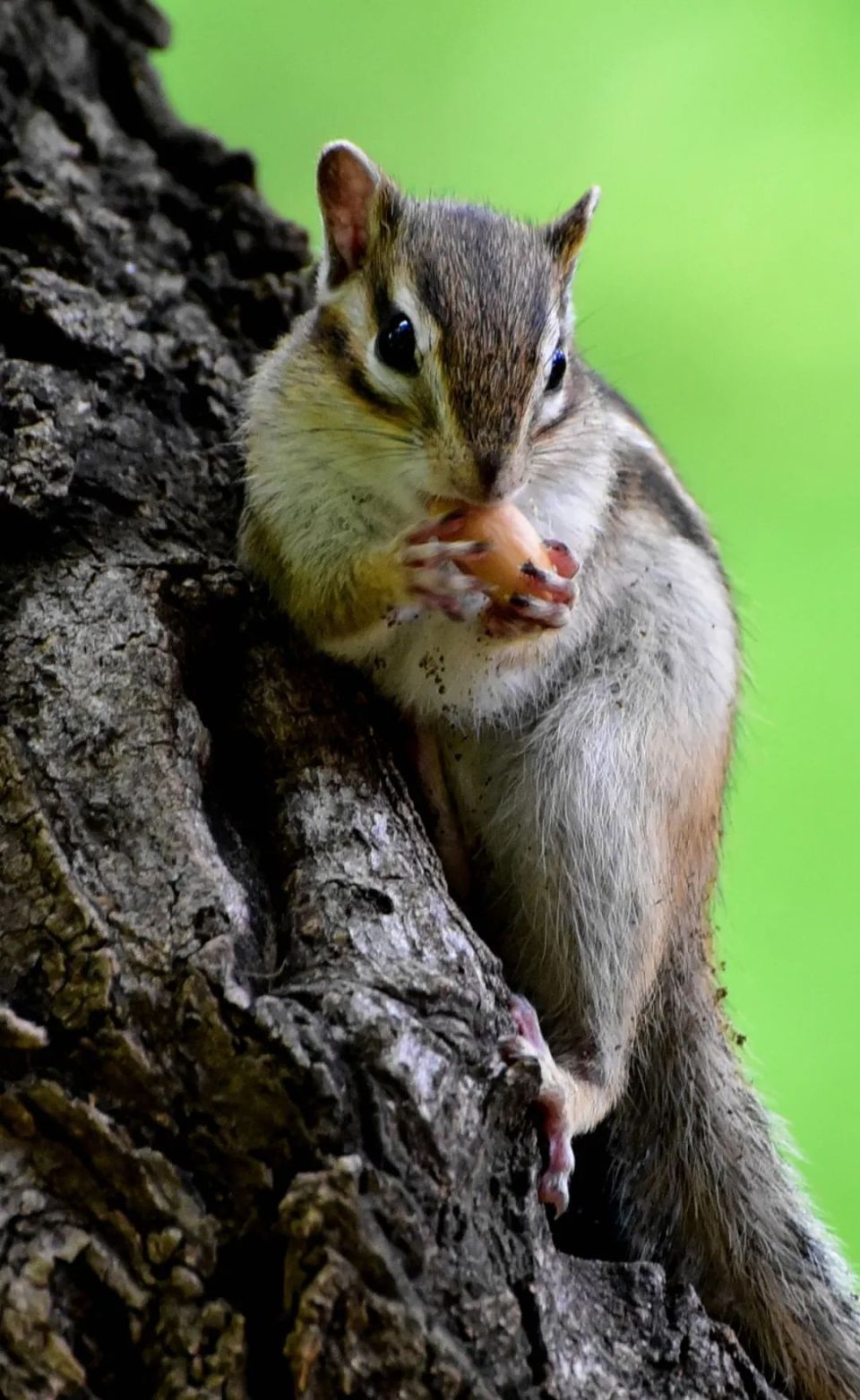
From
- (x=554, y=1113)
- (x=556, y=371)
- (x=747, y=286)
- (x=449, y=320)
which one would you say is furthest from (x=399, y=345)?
(x=747, y=286)

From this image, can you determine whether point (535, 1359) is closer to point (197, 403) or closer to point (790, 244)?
point (197, 403)

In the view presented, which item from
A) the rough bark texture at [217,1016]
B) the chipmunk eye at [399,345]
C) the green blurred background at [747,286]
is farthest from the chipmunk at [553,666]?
the green blurred background at [747,286]

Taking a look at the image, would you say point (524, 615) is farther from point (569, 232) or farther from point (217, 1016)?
point (217, 1016)

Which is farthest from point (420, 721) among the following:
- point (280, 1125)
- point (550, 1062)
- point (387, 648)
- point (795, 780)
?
point (795, 780)

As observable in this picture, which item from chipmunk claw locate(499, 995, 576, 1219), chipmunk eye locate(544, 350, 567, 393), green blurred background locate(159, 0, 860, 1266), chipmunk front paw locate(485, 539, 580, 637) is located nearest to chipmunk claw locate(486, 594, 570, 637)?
chipmunk front paw locate(485, 539, 580, 637)

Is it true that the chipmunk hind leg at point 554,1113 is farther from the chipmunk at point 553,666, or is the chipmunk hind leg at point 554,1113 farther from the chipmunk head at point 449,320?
the chipmunk head at point 449,320

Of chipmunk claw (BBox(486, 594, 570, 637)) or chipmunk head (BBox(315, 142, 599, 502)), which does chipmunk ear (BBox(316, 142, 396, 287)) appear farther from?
chipmunk claw (BBox(486, 594, 570, 637))
